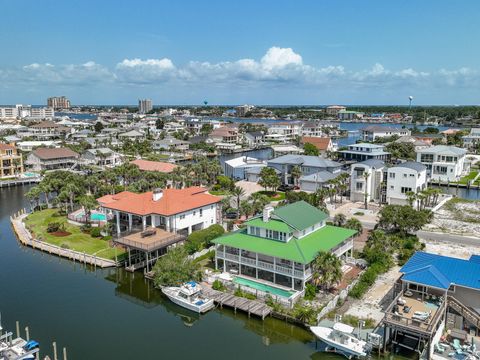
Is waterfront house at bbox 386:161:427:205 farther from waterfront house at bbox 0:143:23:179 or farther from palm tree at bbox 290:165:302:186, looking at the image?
waterfront house at bbox 0:143:23:179

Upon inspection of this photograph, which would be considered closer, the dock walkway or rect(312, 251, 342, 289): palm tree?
rect(312, 251, 342, 289): palm tree

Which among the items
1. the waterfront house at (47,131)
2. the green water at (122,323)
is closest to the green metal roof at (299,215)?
the green water at (122,323)

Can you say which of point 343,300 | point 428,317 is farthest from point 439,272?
point 343,300

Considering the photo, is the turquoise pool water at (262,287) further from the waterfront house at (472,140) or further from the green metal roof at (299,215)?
the waterfront house at (472,140)

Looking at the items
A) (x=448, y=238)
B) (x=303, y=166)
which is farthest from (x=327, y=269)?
(x=303, y=166)

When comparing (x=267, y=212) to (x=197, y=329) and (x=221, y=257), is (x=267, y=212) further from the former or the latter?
(x=197, y=329)

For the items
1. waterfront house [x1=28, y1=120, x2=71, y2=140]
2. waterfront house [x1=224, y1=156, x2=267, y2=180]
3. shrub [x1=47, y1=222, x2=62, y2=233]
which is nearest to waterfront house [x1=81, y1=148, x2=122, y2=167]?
waterfront house [x1=224, y1=156, x2=267, y2=180]
